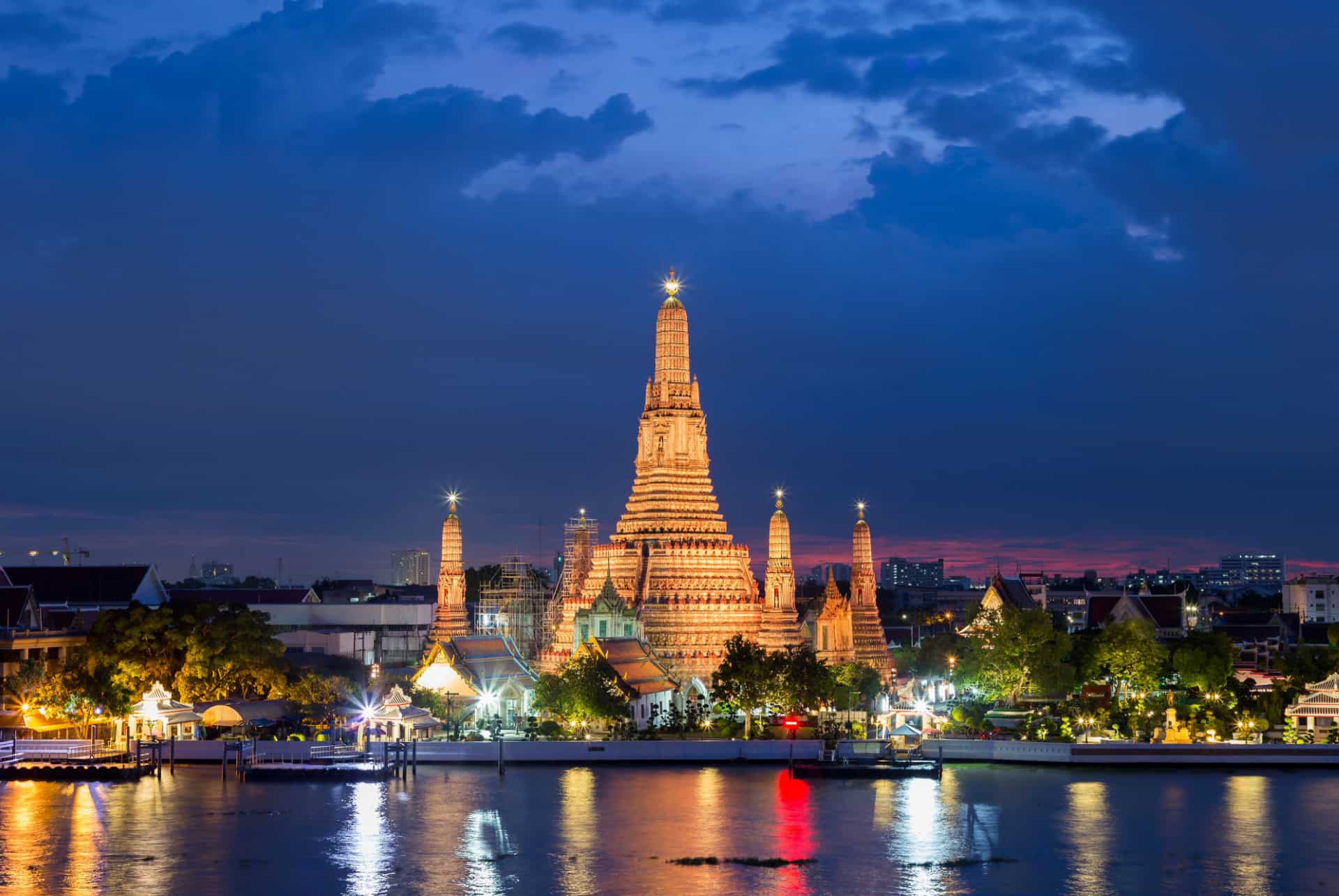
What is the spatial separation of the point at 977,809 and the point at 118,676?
4067 cm

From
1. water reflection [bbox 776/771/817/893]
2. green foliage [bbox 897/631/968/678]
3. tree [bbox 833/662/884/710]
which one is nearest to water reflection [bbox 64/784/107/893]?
water reflection [bbox 776/771/817/893]

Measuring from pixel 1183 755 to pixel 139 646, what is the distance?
48.7 meters

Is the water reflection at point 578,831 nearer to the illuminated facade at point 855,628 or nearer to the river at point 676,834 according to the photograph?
the river at point 676,834

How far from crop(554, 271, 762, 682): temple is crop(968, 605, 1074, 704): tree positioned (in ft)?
44.4

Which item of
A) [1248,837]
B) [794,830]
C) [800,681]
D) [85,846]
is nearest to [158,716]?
[85,846]

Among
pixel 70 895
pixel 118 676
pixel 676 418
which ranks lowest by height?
pixel 70 895

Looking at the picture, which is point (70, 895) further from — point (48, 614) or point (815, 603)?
point (815, 603)

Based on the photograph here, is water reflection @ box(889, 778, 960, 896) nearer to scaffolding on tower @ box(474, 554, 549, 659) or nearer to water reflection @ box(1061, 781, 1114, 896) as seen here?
water reflection @ box(1061, 781, 1114, 896)

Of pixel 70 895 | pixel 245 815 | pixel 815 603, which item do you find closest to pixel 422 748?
pixel 245 815

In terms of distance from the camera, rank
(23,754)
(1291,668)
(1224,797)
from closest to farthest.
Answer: (1224,797)
(23,754)
(1291,668)

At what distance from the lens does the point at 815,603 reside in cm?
15212

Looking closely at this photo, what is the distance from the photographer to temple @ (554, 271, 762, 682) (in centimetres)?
9369

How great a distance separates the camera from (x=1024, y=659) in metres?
89.1

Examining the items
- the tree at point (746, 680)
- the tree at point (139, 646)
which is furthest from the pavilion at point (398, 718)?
the tree at point (746, 680)
